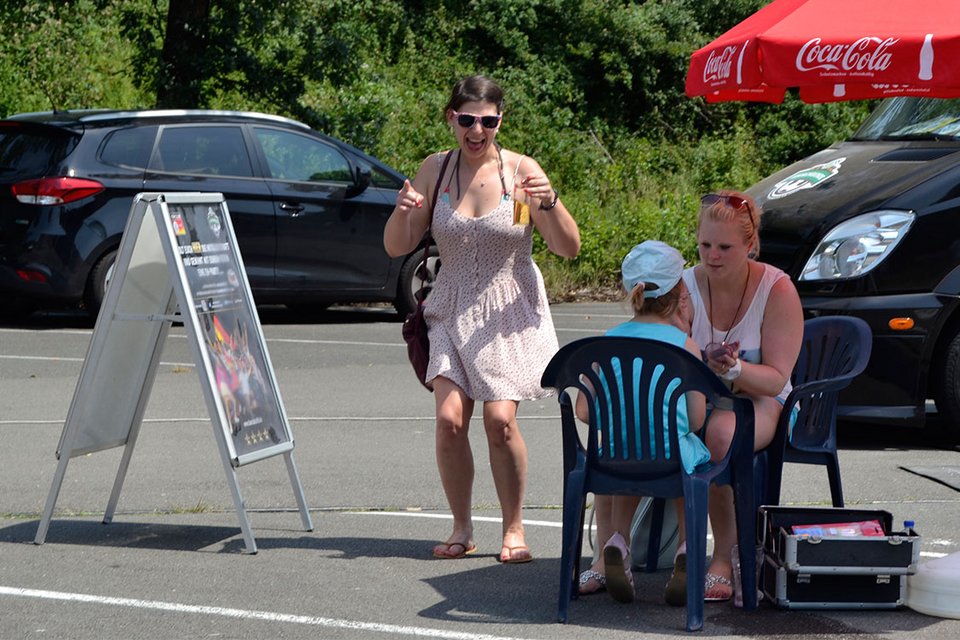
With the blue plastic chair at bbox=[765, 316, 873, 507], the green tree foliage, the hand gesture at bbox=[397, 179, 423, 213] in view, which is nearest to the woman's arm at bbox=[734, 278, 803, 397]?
A: the blue plastic chair at bbox=[765, 316, 873, 507]

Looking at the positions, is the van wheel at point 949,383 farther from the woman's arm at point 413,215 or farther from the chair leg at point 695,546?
the chair leg at point 695,546

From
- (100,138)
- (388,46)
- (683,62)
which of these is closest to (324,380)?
(100,138)

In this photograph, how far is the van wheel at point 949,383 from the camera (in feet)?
27.3

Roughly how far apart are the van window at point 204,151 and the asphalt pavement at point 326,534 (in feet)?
10.4

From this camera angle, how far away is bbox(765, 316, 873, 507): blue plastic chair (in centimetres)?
562

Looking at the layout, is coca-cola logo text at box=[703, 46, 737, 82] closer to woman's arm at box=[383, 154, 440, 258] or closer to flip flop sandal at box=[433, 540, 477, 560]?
woman's arm at box=[383, 154, 440, 258]

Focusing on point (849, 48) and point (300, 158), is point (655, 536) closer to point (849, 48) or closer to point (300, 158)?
point (849, 48)

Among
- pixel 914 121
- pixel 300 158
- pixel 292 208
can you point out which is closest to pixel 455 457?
pixel 914 121

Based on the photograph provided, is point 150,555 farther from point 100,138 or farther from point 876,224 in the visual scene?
point 100,138

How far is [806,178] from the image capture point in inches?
353

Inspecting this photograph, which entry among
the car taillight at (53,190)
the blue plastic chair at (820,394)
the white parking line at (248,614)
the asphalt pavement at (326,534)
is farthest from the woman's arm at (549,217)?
the car taillight at (53,190)

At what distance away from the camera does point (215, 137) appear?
13734 mm

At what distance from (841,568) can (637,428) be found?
83cm

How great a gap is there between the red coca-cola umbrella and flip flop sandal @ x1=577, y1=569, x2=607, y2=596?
1821 millimetres
